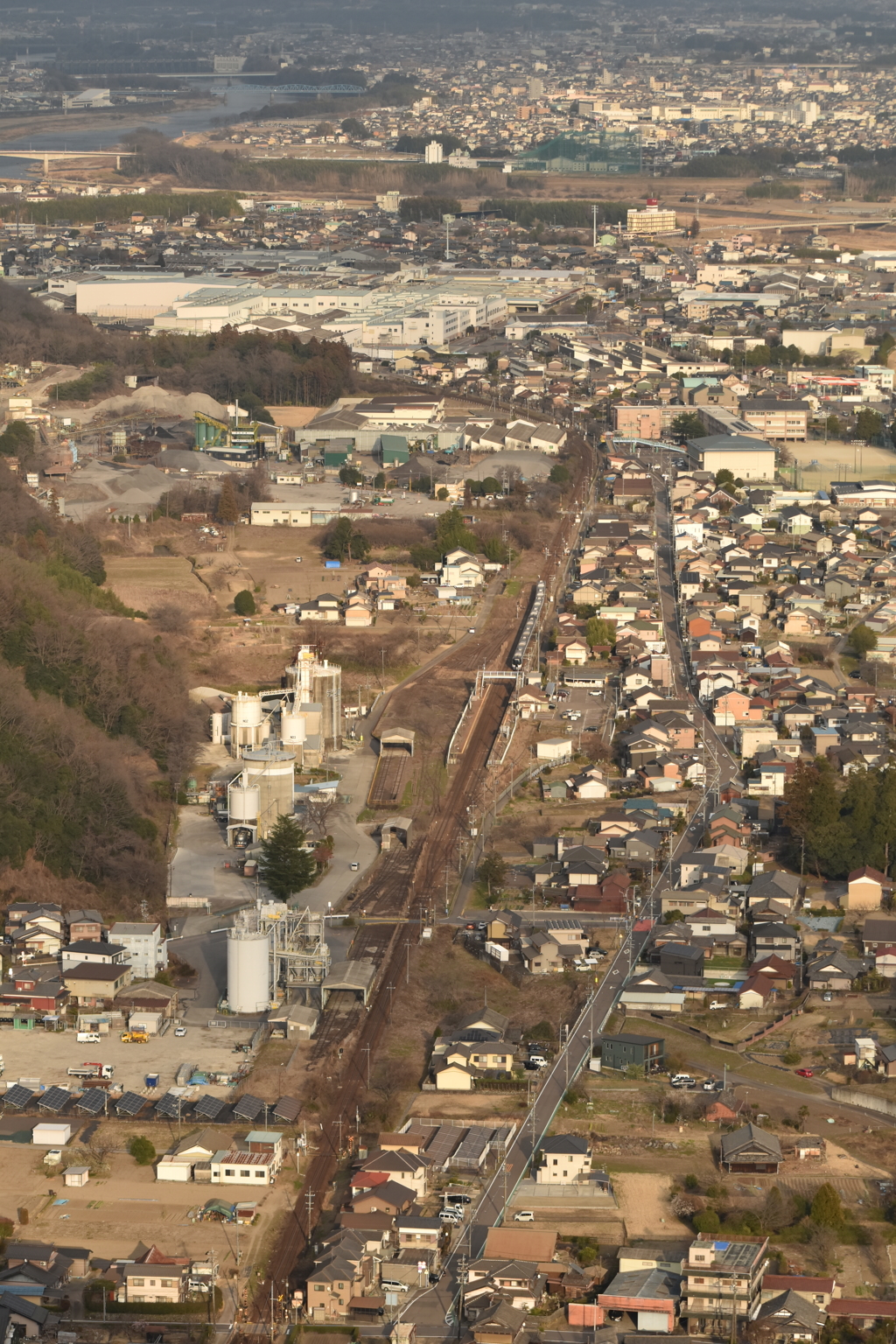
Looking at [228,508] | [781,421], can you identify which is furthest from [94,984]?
[781,421]

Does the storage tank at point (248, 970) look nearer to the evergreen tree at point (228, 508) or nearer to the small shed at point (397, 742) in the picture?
the small shed at point (397, 742)

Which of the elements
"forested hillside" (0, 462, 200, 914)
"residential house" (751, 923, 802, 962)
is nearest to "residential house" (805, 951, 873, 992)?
"residential house" (751, 923, 802, 962)

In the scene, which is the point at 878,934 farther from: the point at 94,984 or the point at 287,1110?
the point at 94,984

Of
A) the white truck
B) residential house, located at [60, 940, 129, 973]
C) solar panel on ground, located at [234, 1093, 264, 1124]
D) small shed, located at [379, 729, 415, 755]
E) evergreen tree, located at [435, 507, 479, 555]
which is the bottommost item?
evergreen tree, located at [435, 507, 479, 555]

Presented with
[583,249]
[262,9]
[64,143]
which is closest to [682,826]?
[583,249]

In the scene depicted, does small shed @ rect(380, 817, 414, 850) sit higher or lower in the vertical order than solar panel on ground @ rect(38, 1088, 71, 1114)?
lower

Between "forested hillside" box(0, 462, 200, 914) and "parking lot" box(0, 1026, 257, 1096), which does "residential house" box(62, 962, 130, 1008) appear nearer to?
"parking lot" box(0, 1026, 257, 1096)
